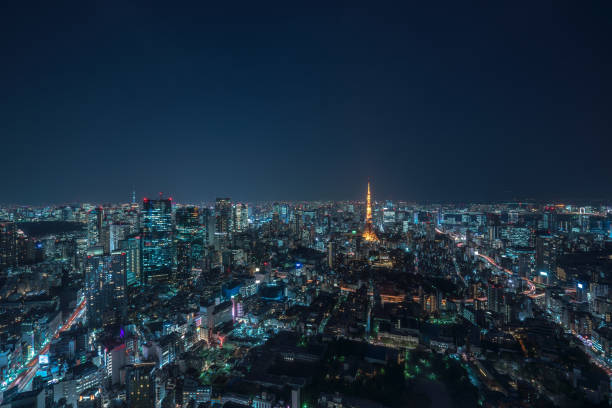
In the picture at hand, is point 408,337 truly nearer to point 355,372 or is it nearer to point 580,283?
point 355,372

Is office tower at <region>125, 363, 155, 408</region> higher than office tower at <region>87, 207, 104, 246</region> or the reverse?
the reverse

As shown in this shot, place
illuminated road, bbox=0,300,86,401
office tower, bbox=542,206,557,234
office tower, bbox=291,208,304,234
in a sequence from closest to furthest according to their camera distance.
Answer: illuminated road, bbox=0,300,86,401 → office tower, bbox=542,206,557,234 → office tower, bbox=291,208,304,234

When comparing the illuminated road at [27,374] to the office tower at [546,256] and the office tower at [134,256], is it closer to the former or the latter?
the office tower at [134,256]

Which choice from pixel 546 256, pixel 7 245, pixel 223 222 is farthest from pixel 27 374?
pixel 546 256

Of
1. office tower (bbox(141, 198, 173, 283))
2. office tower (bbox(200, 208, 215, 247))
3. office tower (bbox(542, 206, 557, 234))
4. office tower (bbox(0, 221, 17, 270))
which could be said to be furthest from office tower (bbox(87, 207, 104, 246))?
office tower (bbox(542, 206, 557, 234))

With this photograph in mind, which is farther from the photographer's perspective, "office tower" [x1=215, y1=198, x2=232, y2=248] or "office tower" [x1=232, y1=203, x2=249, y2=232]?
"office tower" [x1=232, y1=203, x2=249, y2=232]

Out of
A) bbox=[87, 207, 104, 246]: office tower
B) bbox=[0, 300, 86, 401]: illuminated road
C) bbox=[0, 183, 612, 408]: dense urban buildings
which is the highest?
bbox=[87, 207, 104, 246]: office tower

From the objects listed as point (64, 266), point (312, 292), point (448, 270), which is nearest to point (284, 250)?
point (312, 292)

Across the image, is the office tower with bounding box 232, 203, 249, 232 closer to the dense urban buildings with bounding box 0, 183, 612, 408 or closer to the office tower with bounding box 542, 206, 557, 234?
the dense urban buildings with bounding box 0, 183, 612, 408
